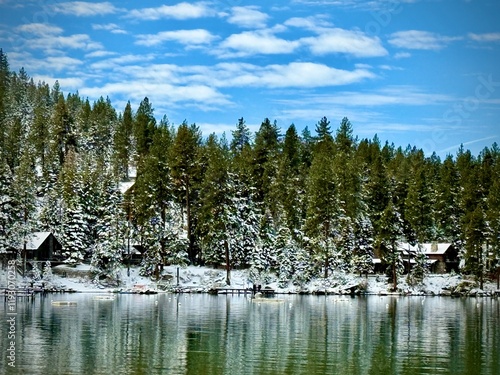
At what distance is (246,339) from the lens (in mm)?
40625

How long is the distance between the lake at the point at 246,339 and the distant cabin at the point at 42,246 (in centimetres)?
2148

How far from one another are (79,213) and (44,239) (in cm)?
570

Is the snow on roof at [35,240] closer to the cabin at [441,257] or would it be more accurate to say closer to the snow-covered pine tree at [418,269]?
the snow-covered pine tree at [418,269]

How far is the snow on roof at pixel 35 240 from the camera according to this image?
87.9 metres

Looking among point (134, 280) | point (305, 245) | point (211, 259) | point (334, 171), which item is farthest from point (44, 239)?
point (334, 171)

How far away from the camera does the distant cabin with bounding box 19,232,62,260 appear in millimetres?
88375

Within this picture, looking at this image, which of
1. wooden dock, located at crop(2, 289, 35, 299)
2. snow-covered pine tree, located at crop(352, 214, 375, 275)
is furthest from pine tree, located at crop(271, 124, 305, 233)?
wooden dock, located at crop(2, 289, 35, 299)

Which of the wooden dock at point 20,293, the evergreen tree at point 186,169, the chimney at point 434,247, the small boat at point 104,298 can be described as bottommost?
the small boat at point 104,298

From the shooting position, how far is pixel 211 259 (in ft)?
296

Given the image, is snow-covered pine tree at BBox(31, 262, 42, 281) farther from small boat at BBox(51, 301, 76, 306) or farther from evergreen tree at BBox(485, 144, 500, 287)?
evergreen tree at BBox(485, 144, 500, 287)

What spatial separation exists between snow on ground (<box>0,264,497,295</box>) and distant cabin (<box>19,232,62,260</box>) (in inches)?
159

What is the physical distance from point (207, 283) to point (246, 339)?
47583 mm

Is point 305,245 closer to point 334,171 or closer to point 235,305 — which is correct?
point 334,171

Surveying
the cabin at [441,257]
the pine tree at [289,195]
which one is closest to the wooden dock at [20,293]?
the pine tree at [289,195]
